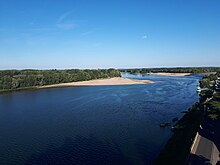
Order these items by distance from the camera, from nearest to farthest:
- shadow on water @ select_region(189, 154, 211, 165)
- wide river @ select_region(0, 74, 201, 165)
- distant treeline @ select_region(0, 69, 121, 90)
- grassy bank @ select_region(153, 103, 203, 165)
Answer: shadow on water @ select_region(189, 154, 211, 165) < grassy bank @ select_region(153, 103, 203, 165) < wide river @ select_region(0, 74, 201, 165) < distant treeline @ select_region(0, 69, 121, 90)

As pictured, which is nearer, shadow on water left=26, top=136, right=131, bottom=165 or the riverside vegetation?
the riverside vegetation

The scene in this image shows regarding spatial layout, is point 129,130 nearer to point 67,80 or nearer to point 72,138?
point 72,138

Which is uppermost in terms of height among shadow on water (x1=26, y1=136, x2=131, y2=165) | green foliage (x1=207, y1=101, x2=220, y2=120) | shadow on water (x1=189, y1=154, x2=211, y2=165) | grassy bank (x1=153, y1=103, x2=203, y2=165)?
green foliage (x1=207, y1=101, x2=220, y2=120)

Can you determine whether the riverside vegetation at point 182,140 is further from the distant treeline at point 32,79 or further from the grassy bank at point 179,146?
Answer: the distant treeline at point 32,79

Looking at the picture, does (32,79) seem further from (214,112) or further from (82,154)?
(214,112)

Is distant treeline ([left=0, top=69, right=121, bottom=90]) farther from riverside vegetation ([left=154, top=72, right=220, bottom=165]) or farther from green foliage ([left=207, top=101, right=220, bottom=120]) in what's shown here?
green foliage ([left=207, top=101, right=220, bottom=120])

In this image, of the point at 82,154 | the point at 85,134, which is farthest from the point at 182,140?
the point at 85,134

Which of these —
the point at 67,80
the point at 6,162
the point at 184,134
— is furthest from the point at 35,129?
the point at 67,80

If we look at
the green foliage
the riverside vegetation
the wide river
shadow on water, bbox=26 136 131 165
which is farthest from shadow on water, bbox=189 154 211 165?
the green foliage
